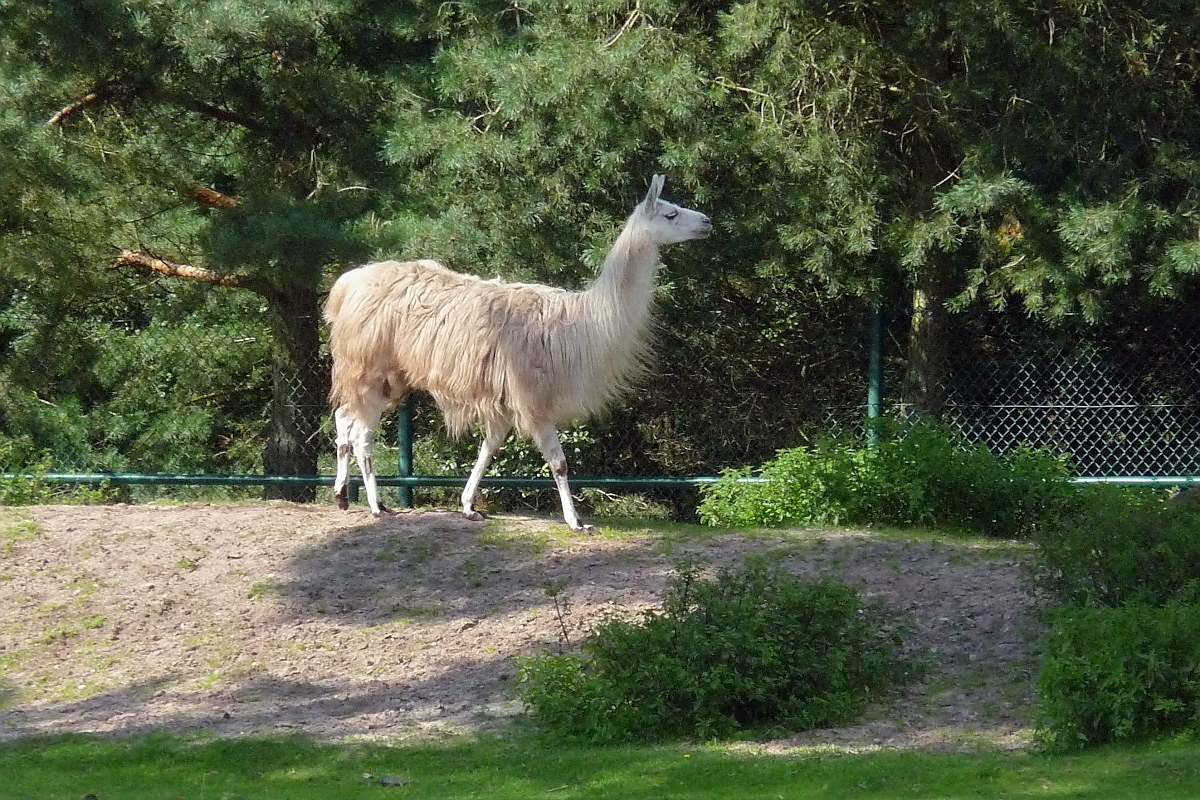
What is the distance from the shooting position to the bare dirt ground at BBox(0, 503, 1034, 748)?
6027mm

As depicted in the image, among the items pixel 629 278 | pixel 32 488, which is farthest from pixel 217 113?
pixel 629 278

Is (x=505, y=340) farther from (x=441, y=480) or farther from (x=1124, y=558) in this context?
(x=1124, y=558)

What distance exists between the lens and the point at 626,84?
888cm

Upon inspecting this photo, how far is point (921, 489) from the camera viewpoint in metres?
8.86

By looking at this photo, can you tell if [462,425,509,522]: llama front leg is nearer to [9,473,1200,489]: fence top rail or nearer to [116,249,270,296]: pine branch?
[9,473,1200,489]: fence top rail

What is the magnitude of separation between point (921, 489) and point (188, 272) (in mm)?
5744

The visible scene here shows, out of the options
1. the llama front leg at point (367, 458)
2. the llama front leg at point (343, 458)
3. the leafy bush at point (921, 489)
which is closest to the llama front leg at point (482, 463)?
the llama front leg at point (367, 458)

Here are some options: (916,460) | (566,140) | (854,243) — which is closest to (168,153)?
(566,140)

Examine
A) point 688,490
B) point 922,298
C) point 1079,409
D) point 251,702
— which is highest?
point 922,298

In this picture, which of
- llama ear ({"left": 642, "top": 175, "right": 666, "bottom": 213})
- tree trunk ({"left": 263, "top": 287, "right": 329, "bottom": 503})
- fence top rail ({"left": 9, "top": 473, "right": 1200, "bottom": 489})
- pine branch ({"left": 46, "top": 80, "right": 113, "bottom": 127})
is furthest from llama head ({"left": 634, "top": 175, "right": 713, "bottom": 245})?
pine branch ({"left": 46, "top": 80, "right": 113, "bottom": 127})

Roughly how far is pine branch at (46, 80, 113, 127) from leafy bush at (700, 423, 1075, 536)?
5.43 m

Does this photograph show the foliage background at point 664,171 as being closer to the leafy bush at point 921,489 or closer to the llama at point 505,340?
the llama at point 505,340

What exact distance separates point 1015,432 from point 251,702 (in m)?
6.12

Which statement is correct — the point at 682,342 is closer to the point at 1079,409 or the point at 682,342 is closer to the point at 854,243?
the point at 854,243
